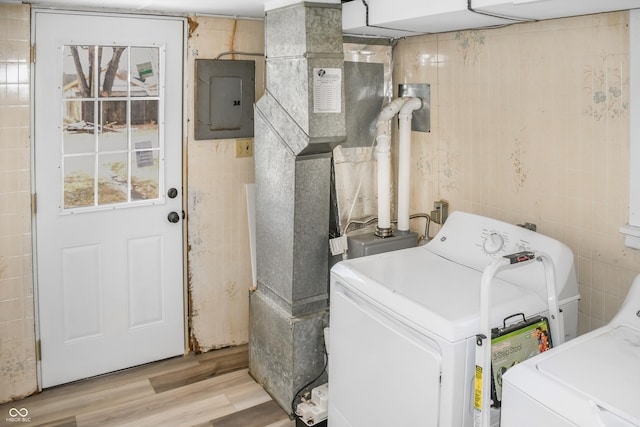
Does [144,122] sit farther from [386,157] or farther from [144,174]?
[386,157]

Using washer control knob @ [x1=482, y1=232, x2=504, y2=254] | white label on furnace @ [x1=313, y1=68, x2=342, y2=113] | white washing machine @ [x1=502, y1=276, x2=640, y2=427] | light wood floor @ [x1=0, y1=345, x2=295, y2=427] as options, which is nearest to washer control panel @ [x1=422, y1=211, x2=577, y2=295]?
washer control knob @ [x1=482, y1=232, x2=504, y2=254]

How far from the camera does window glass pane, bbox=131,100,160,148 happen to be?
3137 millimetres

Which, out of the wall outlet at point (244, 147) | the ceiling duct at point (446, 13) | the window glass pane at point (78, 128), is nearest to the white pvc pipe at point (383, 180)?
the ceiling duct at point (446, 13)

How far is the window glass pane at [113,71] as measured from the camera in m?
3.01

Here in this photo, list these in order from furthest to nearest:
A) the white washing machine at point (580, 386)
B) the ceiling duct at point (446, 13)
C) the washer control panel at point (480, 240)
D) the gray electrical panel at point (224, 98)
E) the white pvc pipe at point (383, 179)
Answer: the gray electrical panel at point (224, 98), the white pvc pipe at point (383, 179), the washer control panel at point (480, 240), the ceiling duct at point (446, 13), the white washing machine at point (580, 386)

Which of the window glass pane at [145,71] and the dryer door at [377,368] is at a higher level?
the window glass pane at [145,71]

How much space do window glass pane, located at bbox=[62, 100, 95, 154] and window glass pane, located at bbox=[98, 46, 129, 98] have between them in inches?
4.8

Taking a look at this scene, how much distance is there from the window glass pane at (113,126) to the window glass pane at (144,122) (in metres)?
0.05

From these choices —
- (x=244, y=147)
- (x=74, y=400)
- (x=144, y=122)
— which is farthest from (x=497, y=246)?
(x=74, y=400)

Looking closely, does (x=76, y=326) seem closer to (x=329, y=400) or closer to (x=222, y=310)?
(x=222, y=310)

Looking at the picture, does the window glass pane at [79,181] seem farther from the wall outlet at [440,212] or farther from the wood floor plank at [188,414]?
the wall outlet at [440,212]

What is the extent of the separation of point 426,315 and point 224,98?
1.99 meters

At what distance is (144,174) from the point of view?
10.5 feet

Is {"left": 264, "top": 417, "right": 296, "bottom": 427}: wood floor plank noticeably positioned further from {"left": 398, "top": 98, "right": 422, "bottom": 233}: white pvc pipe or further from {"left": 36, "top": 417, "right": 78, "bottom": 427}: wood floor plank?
{"left": 398, "top": 98, "right": 422, "bottom": 233}: white pvc pipe
